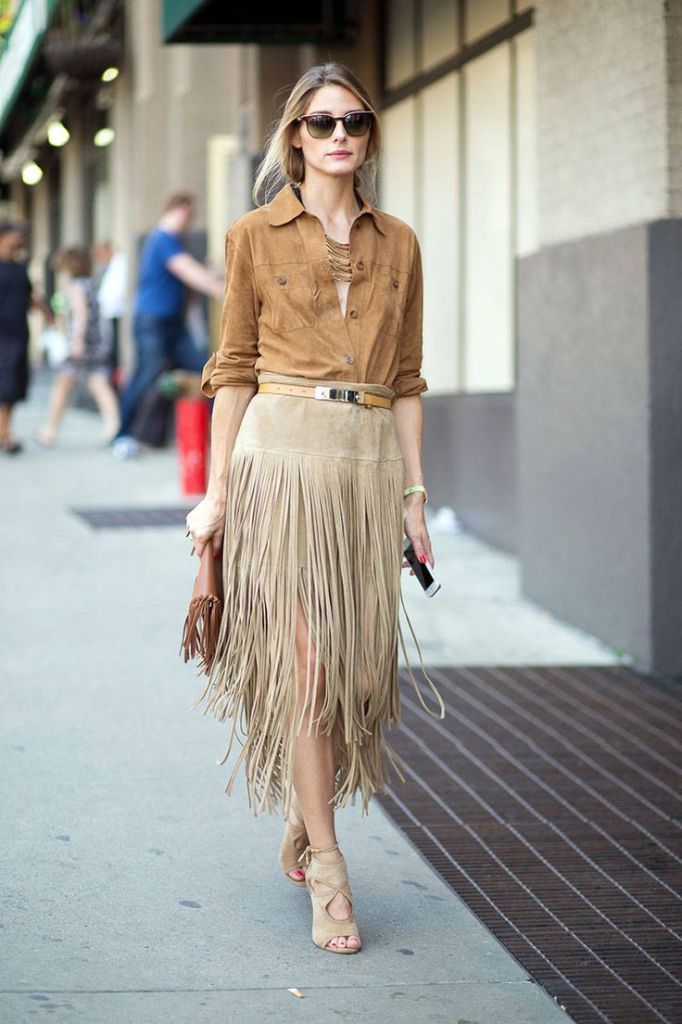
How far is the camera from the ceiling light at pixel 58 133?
28.7 metres

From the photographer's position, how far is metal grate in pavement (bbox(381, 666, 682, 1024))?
13.1ft

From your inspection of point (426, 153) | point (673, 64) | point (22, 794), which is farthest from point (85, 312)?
point (22, 794)

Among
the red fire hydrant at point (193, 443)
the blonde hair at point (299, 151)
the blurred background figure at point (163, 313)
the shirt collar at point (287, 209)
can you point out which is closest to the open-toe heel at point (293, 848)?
the shirt collar at point (287, 209)

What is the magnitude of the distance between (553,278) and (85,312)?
897cm

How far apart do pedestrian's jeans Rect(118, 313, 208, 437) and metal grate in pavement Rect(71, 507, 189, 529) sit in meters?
3.54

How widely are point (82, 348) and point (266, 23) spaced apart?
16.8 feet

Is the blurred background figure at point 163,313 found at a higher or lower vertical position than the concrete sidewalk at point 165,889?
higher

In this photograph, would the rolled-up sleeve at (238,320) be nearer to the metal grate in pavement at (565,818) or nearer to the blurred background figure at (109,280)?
the metal grate in pavement at (565,818)

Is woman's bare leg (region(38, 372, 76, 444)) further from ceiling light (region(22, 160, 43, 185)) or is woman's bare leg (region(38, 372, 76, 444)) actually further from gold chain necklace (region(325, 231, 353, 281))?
ceiling light (region(22, 160, 43, 185))

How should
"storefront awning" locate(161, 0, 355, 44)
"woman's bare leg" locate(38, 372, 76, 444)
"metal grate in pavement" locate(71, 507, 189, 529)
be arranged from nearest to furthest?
"metal grate in pavement" locate(71, 507, 189, 529) → "storefront awning" locate(161, 0, 355, 44) → "woman's bare leg" locate(38, 372, 76, 444)

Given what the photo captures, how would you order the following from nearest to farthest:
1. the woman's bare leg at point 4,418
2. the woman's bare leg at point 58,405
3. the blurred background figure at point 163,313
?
the blurred background figure at point 163,313 → the woman's bare leg at point 4,418 → the woman's bare leg at point 58,405

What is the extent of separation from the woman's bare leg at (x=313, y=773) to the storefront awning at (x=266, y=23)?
8275mm

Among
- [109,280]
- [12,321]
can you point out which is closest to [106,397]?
[12,321]

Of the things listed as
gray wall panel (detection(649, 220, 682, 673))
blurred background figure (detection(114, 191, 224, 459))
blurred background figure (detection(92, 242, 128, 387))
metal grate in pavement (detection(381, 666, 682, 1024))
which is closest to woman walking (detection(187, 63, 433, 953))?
metal grate in pavement (detection(381, 666, 682, 1024))
